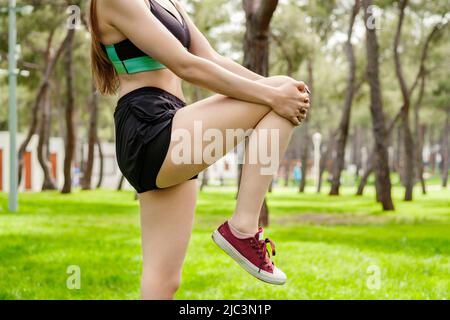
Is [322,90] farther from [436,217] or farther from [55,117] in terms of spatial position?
[436,217]

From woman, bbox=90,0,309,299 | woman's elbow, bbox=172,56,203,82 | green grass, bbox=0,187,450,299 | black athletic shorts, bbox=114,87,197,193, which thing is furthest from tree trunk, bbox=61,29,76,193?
woman's elbow, bbox=172,56,203,82

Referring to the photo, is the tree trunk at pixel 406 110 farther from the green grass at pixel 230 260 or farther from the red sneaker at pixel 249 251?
the red sneaker at pixel 249 251

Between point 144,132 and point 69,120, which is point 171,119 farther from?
point 69,120

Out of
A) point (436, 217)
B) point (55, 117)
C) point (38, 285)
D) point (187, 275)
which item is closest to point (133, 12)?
point (38, 285)

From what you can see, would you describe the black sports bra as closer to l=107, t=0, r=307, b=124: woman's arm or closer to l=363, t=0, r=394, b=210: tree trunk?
l=107, t=0, r=307, b=124: woman's arm

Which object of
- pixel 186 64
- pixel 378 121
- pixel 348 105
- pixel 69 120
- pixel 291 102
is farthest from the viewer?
pixel 348 105

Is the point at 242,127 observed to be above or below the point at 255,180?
above

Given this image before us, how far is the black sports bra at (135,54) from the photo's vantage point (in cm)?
260

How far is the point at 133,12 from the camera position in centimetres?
251

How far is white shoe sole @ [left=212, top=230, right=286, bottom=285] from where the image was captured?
2.49 metres

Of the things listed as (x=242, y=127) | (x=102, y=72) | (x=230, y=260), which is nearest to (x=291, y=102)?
(x=242, y=127)

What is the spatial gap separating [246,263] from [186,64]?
0.76 meters

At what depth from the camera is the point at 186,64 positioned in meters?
2.46
